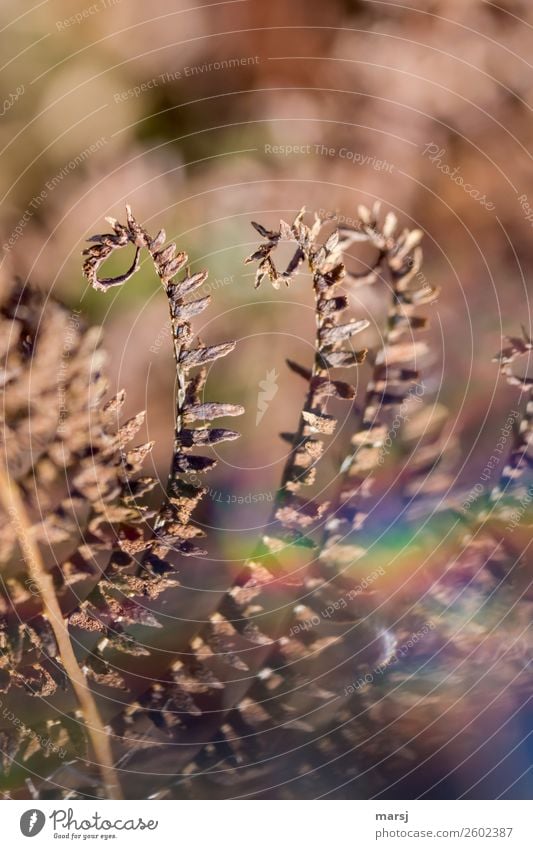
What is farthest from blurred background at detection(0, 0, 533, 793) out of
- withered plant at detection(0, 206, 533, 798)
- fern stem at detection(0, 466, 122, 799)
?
fern stem at detection(0, 466, 122, 799)

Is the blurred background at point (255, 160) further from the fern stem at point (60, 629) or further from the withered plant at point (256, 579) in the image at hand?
the fern stem at point (60, 629)

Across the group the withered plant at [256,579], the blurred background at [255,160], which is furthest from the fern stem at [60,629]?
the blurred background at [255,160]

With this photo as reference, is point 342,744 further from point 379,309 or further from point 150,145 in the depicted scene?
point 150,145

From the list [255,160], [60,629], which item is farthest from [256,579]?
[255,160]

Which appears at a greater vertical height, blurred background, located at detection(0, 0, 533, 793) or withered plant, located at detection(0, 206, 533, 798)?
blurred background, located at detection(0, 0, 533, 793)

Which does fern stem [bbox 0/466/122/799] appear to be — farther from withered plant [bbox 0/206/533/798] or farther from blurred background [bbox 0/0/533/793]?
blurred background [bbox 0/0/533/793]
